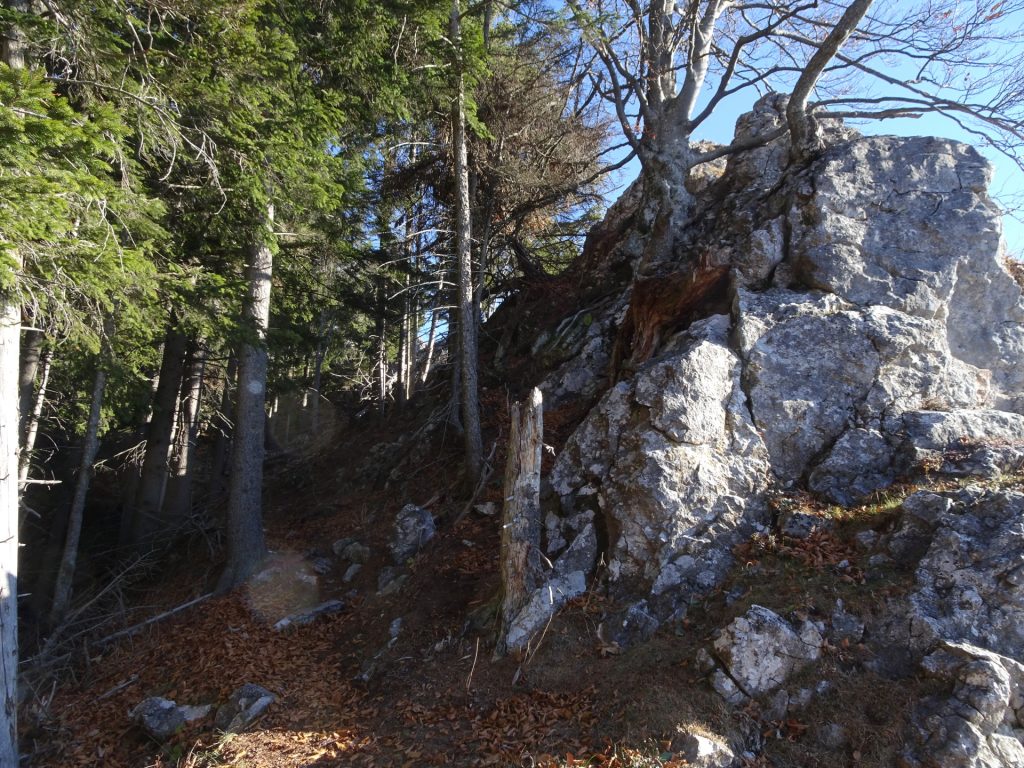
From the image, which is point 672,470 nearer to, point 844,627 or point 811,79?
point 844,627

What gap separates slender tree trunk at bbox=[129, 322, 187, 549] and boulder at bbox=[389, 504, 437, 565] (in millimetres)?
5739

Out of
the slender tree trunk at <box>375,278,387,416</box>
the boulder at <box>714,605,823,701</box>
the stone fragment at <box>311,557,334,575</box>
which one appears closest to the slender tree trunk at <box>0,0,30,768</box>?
the stone fragment at <box>311,557,334,575</box>

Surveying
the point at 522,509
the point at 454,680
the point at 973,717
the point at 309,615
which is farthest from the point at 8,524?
the point at 973,717

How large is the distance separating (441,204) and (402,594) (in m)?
8.39

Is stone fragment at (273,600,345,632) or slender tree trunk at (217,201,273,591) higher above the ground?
slender tree trunk at (217,201,273,591)

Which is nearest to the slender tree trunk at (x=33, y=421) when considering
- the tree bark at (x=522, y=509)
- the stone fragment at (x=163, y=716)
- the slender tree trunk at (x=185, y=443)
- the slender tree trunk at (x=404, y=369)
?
the slender tree trunk at (x=185, y=443)

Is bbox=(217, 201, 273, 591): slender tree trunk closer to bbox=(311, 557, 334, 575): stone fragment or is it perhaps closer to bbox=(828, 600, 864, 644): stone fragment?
bbox=(311, 557, 334, 575): stone fragment

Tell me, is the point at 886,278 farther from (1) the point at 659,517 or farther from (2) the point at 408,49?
(2) the point at 408,49

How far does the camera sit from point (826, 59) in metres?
8.55

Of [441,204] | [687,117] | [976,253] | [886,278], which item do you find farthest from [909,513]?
[441,204]

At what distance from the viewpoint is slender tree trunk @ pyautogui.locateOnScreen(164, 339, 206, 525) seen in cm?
1229

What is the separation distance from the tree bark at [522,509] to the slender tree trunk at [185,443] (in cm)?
840

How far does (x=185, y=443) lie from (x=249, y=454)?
416cm

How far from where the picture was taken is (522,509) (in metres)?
6.52
